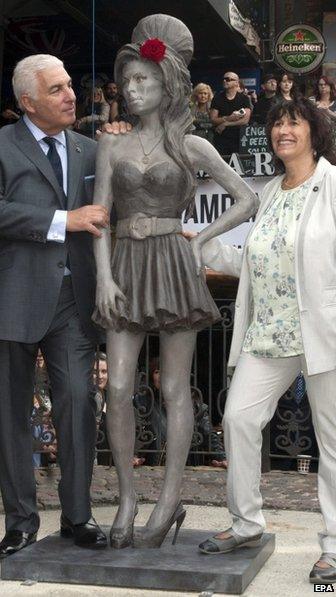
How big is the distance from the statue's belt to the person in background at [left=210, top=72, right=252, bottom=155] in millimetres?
7774

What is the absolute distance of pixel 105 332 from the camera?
4.77 metres

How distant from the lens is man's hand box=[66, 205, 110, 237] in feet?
14.8

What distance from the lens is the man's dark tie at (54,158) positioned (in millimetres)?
4789

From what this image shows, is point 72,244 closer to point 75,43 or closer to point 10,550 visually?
point 10,550

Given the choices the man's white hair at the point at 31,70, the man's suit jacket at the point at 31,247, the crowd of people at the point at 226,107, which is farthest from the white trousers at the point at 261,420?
the crowd of people at the point at 226,107

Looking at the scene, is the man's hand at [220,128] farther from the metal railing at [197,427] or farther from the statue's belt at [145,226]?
the statue's belt at [145,226]

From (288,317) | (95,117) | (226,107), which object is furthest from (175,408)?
(95,117)

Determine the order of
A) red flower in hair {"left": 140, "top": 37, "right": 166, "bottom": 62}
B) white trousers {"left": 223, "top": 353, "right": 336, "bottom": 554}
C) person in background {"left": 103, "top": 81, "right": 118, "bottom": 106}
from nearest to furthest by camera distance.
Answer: white trousers {"left": 223, "top": 353, "right": 336, "bottom": 554} → red flower in hair {"left": 140, "top": 37, "right": 166, "bottom": 62} → person in background {"left": 103, "top": 81, "right": 118, "bottom": 106}

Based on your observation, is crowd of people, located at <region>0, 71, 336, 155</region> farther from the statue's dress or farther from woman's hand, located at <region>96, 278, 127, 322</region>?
woman's hand, located at <region>96, 278, 127, 322</region>

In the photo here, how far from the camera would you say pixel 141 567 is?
4.25 metres

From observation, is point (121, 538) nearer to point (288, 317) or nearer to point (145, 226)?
point (288, 317)

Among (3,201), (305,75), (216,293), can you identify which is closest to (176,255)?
(3,201)

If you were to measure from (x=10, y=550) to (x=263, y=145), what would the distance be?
800cm

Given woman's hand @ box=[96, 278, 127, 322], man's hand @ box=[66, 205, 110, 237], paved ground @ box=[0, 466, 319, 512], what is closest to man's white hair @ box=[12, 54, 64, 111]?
man's hand @ box=[66, 205, 110, 237]
